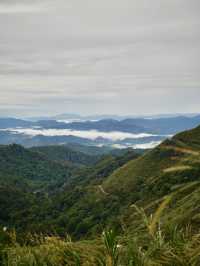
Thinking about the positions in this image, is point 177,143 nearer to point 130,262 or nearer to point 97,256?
point 130,262

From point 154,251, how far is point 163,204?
226 centimetres

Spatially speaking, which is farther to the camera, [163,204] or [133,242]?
[133,242]

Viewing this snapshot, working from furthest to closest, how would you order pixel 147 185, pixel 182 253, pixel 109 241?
pixel 147 185
pixel 109 241
pixel 182 253

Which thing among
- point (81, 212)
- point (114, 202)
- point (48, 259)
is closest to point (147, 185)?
point (114, 202)

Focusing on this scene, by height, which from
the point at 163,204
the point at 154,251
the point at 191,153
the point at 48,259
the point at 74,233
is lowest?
the point at 74,233

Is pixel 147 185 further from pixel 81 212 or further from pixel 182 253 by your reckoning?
pixel 182 253

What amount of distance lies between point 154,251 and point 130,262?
1.38ft

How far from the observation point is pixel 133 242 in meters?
7.38

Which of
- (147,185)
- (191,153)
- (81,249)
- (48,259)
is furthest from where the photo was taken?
(147,185)

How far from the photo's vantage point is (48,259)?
8961 millimetres

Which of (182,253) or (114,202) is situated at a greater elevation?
(182,253)

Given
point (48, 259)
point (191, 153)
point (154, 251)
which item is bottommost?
point (48, 259)

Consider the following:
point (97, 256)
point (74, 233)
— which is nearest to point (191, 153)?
point (97, 256)

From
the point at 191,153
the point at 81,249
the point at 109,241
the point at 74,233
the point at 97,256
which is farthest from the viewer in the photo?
the point at 74,233
